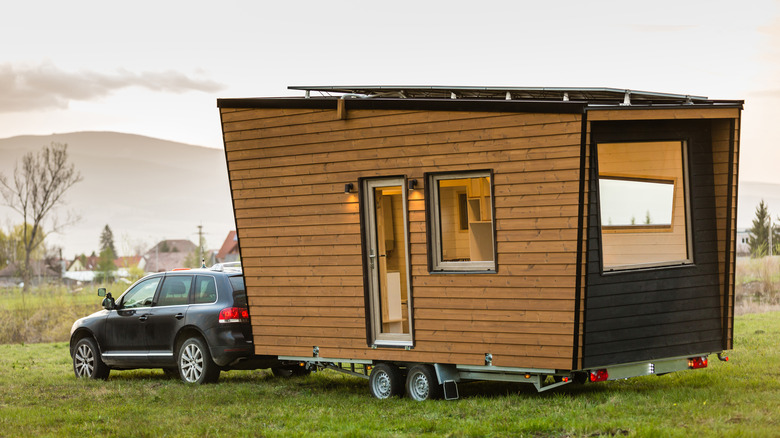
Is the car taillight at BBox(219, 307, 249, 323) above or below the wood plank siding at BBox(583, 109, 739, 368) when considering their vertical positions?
below

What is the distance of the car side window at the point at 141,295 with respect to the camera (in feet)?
43.5

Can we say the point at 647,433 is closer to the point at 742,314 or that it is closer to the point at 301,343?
the point at 301,343

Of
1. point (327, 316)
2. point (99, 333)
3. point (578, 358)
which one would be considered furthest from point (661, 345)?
point (99, 333)

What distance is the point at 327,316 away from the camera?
36.9ft

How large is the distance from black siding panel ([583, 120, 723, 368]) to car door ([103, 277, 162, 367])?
6.42 metres

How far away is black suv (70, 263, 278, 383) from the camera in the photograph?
12.2 metres

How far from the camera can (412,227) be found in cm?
1048

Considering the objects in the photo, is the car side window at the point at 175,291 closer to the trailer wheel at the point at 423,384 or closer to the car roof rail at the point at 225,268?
the car roof rail at the point at 225,268

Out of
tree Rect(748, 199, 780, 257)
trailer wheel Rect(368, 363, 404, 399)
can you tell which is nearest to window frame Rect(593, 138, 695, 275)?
trailer wheel Rect(368, 363, 404, 399)

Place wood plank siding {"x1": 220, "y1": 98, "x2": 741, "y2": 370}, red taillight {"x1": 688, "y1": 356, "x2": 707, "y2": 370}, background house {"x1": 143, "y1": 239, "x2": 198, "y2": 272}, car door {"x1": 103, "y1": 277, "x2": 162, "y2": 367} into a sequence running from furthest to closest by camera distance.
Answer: background house {"x1": 143, "y1": 239, "x2": 198, "y2": 272} → car door {"x1": 103, "y1": 277, "x2": 162, "y2": 367} → red taillight {"x1": 688, "y1": 356, "x2": 707, "y2": 370} → wood plank siding {"x1": 220, "y1": 98, "x2": 741, "y2": 370}

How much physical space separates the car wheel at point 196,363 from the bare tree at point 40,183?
44113 millimetres

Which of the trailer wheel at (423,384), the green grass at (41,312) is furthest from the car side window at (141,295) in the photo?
the green grass at (41,312)

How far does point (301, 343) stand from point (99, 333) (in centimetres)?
373

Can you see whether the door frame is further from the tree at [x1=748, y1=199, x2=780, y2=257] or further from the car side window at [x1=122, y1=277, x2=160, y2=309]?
the tree at [x1=748, y1=199, x2=780, y2=257]
